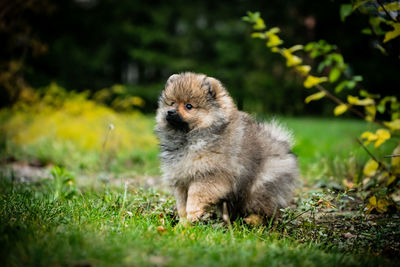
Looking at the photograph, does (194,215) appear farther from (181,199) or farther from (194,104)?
(194,104)

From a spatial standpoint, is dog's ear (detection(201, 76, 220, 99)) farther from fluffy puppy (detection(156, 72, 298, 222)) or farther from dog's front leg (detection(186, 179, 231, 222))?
dog's front leg (detection(186, 179, 231, 222))

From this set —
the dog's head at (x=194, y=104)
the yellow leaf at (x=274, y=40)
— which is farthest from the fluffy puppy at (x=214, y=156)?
the yellow leaf at (x=274, y=40)

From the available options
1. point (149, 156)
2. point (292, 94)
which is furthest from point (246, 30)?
point (149, 156)

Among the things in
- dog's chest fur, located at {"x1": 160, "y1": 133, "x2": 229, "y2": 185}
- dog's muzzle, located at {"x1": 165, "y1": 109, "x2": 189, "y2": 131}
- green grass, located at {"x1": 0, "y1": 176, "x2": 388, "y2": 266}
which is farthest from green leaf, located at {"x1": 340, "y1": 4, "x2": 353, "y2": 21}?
green grass, located at {"x1": 0, "y1": 176, "x2": 388, "y2": 266}

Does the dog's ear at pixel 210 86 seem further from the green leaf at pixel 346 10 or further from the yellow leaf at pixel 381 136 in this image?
the yellow leaf at pixel 381 136

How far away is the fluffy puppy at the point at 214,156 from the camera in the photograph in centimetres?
307

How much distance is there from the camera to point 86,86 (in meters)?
18.9

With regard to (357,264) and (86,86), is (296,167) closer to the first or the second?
(357,264)

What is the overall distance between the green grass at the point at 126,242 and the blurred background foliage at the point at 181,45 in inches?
560

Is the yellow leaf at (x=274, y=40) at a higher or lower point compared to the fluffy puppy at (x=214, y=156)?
higher

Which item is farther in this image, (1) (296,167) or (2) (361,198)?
(2) (361,198)

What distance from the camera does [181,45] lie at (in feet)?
66.2

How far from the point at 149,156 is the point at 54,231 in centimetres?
440

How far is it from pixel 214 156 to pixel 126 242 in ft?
3.73
